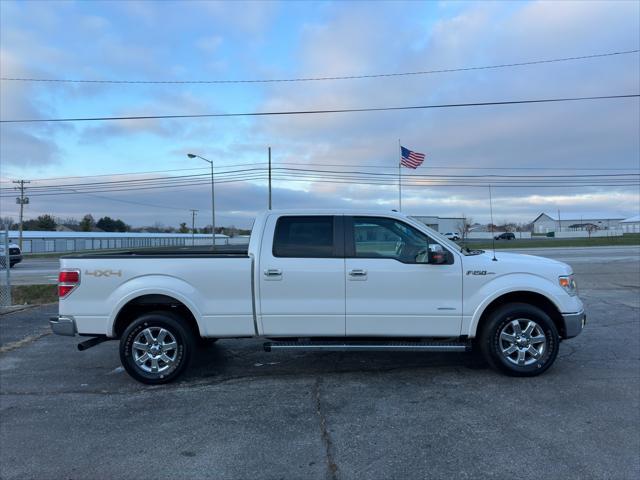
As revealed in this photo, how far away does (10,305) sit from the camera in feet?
36.2

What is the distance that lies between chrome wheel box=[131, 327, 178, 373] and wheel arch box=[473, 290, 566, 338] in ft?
11.3

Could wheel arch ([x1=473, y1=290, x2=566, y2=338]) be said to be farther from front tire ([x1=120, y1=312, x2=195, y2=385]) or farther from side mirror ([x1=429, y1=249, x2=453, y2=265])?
front tire ([x1=120, y1=312, x2=195, y2=385])

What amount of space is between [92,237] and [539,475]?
3484 inches

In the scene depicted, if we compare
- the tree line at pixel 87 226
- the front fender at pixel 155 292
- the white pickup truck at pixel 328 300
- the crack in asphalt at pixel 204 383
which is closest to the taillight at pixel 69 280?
the white pickup truck at pixel 328 300

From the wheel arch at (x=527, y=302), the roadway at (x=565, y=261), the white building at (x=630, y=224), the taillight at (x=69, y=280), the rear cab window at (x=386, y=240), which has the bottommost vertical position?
the roadway at (x=565, y=261)

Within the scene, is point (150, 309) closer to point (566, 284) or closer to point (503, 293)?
point (503, 293)

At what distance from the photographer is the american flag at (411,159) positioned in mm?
22375

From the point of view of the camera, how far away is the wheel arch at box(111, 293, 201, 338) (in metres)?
5.40

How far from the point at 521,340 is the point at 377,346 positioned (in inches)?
63.8

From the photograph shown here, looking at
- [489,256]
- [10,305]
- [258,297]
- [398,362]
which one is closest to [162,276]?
[258,297]

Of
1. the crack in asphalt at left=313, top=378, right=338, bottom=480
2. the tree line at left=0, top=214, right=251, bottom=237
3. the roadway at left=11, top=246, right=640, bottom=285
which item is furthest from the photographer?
the tree line at left=0, top=214, right=251, bottom=237

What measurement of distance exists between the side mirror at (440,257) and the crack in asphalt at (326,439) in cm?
188

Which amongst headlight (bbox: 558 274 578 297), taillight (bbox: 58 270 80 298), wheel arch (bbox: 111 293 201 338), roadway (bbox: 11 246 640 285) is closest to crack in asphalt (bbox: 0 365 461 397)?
wheel arch (bbox: 111 293 201 338)

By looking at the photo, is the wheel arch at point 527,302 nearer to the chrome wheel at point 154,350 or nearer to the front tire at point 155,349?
the front tire at point 155,349
